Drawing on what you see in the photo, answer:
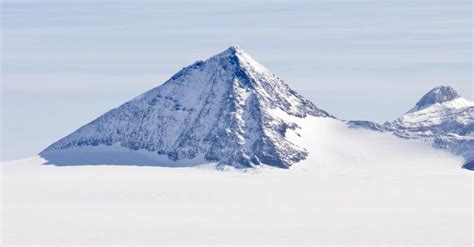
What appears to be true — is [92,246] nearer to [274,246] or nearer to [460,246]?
[274,246]

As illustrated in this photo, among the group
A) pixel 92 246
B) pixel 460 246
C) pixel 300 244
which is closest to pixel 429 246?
pixel 460 246

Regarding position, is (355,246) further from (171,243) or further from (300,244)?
(171,243)

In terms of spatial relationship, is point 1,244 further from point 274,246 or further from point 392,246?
point 392,246

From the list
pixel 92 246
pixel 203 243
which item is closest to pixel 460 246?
pixel 203 243

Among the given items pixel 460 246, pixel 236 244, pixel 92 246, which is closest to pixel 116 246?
pixel 92 246

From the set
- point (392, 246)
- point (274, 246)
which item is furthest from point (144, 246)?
point (392, 246)

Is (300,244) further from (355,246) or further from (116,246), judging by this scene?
(116,246)
